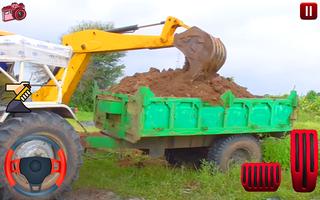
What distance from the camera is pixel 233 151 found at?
9.16 m

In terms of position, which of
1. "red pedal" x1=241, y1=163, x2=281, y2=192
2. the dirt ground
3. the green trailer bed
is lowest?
the dirt ground

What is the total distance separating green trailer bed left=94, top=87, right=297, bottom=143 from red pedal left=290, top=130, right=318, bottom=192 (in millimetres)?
3649

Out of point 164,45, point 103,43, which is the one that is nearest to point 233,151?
point 164,45

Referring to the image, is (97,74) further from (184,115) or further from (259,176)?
(259,176)

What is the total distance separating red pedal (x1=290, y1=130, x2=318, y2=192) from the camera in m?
4.48

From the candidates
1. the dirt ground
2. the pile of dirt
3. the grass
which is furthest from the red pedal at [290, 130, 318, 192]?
the pile of dirt

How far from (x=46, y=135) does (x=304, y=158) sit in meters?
3.60

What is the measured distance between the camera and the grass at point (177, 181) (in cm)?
763

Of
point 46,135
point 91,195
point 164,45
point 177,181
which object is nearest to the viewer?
point 46,135

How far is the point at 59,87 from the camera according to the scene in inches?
280

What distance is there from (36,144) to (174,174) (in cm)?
301

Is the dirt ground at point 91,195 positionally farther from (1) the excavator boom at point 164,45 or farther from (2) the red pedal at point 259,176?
(2) the red pedal at point 259,176

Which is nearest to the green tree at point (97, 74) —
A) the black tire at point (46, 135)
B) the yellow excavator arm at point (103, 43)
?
the yellow excavator arm at point (103, 43)

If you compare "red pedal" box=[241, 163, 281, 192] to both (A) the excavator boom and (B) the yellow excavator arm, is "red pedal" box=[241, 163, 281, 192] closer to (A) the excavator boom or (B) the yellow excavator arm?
(A) the excavator boom
